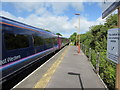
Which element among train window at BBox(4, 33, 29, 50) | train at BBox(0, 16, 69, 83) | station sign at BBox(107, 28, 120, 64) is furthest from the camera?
train window at BBox(4, 33, 29, 50)

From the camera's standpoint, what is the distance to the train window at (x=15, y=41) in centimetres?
423

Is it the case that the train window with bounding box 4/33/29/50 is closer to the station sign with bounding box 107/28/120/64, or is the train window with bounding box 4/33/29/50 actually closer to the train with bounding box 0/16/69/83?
the train with bounding box 0/16/69/83

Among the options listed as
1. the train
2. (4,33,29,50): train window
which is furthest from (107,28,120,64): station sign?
(4,33,29,50): train window

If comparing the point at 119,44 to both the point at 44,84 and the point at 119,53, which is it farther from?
the point at 44,84

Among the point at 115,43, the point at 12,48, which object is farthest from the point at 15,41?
the point at 115,43

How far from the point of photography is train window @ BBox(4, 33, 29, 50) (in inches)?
167

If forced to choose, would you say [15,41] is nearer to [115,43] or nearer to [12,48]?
[12,48]

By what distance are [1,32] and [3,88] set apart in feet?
7.18

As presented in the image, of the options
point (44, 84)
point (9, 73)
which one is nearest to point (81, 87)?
point (44, 84)

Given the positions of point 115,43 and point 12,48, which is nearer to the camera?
point 115,43

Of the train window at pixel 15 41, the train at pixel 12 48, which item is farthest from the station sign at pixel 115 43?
the train window at pixel 15 41

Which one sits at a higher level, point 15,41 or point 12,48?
point 15,41

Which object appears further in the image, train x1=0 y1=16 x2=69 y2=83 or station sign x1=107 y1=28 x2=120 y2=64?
train x1=0 y1=16 x2=69 y2=83

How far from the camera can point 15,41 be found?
4.82 m
